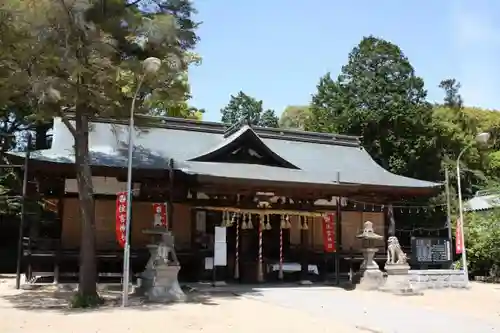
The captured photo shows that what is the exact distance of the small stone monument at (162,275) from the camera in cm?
1311

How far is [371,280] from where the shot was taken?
55.9 feet

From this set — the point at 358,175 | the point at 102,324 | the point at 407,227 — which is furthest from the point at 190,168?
the point at 407,227

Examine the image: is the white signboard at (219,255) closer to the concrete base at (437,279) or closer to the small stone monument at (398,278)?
the small stone monument at (398,278)

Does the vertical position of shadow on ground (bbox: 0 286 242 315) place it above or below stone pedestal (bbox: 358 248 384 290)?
below

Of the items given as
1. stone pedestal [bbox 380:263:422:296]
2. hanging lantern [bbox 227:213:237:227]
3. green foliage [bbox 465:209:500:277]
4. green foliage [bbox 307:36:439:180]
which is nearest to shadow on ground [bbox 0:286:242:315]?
hanging lantern [bbox 227:213:237:227]

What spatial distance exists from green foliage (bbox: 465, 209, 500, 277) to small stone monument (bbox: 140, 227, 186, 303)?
1535 cm

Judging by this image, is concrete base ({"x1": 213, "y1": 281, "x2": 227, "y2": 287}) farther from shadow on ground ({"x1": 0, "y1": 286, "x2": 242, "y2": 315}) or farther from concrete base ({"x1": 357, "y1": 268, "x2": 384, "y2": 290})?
concrete base ({"x1": 357, "y1": 268, "x2": 384, "y2": 290})

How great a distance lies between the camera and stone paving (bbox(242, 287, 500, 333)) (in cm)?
992

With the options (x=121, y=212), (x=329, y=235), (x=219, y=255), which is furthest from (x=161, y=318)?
(x=329, y=235)

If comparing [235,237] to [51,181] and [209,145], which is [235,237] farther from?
[51,181]

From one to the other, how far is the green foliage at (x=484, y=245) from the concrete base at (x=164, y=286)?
1541cm

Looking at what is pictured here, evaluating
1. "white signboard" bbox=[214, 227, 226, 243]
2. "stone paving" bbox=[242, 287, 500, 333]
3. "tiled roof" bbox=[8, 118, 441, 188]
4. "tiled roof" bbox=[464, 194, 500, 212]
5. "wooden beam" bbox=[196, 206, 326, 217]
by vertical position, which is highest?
"tiled roof" bbox=[8, 118, 441, 188]

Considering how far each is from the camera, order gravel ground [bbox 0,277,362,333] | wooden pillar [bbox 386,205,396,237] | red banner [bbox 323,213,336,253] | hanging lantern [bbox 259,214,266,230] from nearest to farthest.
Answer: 1. gravel ground [bbox 0,277,362,333]
2. hanging lantern [bbox 259,214,266,230]
3. red banner [bbox 323,213,336,253]
4. wooden pillar [bbox 386,205,396,237]

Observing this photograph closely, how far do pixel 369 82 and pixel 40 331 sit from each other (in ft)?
86.9
